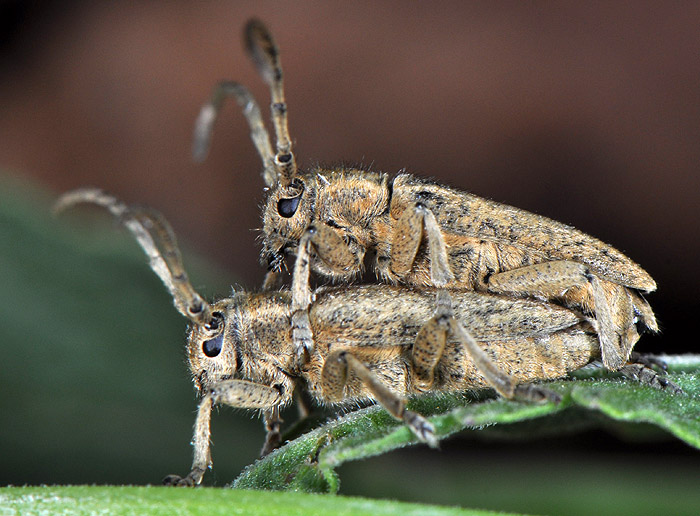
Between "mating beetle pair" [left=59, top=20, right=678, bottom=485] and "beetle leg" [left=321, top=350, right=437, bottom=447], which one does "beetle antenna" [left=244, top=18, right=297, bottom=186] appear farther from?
"beetle leg" [left=321, top=350, right=437, bottom=447]

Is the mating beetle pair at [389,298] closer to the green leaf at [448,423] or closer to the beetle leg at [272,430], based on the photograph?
the beetle leg at [272,430]

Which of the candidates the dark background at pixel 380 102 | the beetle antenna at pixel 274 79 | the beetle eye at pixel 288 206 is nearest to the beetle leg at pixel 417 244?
the beetle eye at pixel 288 206

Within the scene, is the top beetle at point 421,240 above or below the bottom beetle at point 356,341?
above

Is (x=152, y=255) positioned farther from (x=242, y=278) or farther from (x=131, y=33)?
(x=131, y=33)

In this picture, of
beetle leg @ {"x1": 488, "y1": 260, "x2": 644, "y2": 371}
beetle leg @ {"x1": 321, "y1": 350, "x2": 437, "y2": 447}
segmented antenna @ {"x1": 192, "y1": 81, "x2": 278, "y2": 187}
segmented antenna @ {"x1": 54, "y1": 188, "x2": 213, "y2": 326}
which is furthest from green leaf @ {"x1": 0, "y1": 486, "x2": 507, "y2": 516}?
segmented antenna @ {"x1": 192, "y1": 81, "x2": 278, "y2": 187}

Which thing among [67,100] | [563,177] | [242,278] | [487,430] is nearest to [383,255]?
[487,430]

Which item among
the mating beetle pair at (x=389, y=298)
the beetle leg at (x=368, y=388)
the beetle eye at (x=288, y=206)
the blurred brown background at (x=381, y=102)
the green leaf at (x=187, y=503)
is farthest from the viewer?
the blurred brown background at (x=381, y=102)

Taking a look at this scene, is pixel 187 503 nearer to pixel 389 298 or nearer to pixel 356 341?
pixel 356 341
